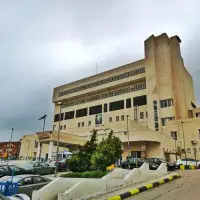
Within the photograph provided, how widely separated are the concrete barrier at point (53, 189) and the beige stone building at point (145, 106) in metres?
32.0

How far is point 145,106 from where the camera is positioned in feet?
190

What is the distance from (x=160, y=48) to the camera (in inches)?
2349

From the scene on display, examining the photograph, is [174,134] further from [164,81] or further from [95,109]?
[95,109]

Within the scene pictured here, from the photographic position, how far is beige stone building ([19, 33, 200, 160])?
44031 mm

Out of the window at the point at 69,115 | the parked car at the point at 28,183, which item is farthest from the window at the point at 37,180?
the window at the point at 69,115

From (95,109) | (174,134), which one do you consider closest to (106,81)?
(95,109)

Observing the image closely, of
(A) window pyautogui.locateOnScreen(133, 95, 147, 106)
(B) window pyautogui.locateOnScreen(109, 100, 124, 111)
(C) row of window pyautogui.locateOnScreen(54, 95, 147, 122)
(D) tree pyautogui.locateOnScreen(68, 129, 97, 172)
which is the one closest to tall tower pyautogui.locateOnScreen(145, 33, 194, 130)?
(A) window pyautogui.locateOnScreen(133, 95, 147, 106)

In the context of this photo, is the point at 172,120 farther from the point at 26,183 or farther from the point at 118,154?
the point at 26,183

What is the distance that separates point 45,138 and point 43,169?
23330mm

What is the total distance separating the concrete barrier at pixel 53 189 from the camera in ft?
27.0

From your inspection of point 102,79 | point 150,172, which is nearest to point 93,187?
point 150,172

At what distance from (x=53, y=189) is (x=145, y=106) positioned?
5119 centimetres

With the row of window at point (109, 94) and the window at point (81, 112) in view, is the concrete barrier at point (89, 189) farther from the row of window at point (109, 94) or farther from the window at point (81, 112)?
the window at point (81, 112)

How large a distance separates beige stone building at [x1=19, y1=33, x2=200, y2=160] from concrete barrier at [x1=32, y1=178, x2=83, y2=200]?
32.0 metres
